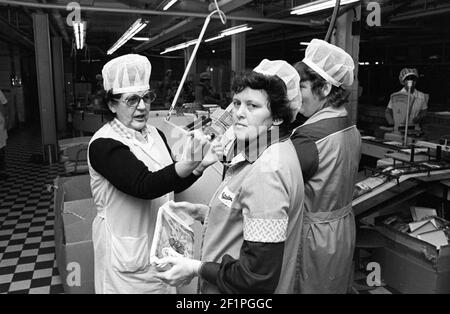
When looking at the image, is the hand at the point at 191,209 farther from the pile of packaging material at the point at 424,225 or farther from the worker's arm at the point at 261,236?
the pile of packaging material at the point at 424,225

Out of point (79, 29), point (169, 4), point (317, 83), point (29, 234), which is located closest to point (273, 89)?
point (317, 83)

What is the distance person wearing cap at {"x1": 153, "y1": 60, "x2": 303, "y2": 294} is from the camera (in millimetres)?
1203

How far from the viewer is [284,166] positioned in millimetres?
1258

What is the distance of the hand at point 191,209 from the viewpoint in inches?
62.9

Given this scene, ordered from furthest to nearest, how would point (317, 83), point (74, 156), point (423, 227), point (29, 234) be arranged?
point (29, 234)
point (74, 156)
point (423, 227)
point (317, 83)

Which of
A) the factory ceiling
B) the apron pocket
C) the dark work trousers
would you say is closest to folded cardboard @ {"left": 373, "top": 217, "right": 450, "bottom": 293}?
the apron pocket

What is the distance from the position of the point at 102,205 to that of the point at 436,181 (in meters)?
2.74

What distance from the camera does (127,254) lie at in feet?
→ 5.93

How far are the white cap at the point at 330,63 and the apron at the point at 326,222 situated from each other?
323 millimetres

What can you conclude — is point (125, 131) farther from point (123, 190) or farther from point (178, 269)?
point (178, 269)

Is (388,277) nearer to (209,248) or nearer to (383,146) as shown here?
(383,146)

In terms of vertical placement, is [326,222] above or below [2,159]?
above

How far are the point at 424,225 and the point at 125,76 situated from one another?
8.91ft
